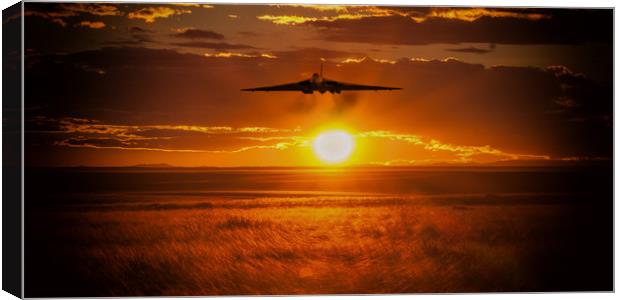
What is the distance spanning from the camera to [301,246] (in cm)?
1388

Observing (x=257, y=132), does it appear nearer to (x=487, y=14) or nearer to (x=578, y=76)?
(x=487, y=14)

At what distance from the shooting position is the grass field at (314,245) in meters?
13.5

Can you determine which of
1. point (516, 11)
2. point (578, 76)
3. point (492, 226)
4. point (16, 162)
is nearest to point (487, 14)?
point (516, 11)

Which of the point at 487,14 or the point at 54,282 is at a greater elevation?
the point at 487,14

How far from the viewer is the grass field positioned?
13477mm

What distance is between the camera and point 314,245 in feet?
45.5

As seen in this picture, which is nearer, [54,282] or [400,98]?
[54,282]

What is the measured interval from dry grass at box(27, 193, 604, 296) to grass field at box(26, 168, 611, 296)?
0.01 m

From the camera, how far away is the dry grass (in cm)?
1352

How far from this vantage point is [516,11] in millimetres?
14328

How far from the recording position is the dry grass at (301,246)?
13.5 meters

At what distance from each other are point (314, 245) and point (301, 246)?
16cm

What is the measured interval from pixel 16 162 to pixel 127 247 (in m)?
1.70

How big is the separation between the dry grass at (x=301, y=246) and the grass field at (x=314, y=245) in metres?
0.01
